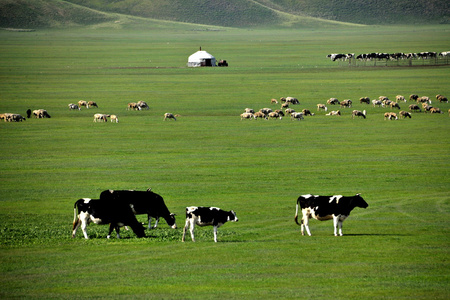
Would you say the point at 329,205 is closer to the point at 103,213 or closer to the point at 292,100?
the point at 103,213

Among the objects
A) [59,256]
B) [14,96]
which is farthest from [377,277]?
[14,96]

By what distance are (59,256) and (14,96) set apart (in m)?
61.1

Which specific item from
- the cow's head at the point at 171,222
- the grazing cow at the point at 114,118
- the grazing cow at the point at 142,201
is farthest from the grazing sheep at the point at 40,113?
the cow's head at the point at 171,222

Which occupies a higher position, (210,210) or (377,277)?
(210,210)

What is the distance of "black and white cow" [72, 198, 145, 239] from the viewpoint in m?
21.8

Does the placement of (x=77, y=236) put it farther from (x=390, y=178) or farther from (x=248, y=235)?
(x=390, y=178)

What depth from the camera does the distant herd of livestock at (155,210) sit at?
21.4 metres

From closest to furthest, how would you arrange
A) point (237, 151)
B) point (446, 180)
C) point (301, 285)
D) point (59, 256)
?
point (301, 285), point (59, 256), point (446, 180), point (237, 151)

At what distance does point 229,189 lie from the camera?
32125 millimetres

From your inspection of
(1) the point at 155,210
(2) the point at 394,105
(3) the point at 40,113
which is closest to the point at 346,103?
(2) the point at 394,105

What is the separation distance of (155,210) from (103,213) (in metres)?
2.43

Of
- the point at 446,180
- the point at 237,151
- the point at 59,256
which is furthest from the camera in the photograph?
the point at 237,151

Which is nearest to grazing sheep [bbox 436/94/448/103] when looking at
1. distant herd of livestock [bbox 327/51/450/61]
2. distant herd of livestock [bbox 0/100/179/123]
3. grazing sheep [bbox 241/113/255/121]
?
grazing sheep [bbox 241/113/255/121]

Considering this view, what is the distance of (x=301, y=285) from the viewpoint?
1809 centimetres
